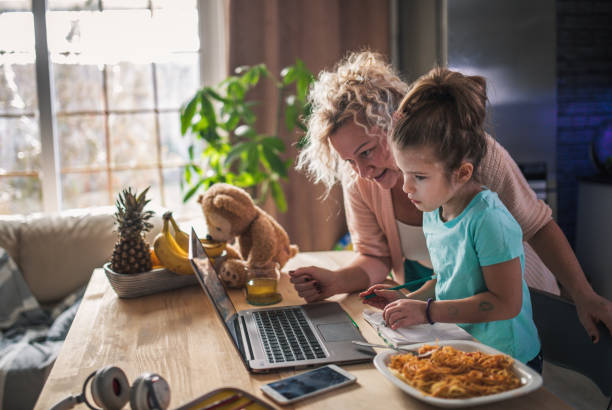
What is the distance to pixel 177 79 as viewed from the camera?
10.9 ft

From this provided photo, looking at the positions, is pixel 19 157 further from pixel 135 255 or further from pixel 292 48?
pixel 135 255

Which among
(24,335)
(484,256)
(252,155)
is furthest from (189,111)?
(484,256)

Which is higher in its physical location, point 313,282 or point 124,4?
point 124,4

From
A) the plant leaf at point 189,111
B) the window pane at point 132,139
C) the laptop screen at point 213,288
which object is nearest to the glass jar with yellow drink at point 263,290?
the laptop screen at point 213,288

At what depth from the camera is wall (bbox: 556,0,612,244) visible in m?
2.97

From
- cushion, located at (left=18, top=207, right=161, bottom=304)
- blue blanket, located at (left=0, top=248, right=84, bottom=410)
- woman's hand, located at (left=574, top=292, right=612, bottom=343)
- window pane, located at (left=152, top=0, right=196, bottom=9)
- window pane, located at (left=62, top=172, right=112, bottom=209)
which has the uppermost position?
window pane, located at (left=152, top=0, right=196, bottom=9)

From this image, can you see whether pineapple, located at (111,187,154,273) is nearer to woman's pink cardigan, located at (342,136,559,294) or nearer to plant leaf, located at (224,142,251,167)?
woman's pink cardigan, located at (342,136,559,294)

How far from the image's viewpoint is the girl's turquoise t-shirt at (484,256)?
1.05 metres

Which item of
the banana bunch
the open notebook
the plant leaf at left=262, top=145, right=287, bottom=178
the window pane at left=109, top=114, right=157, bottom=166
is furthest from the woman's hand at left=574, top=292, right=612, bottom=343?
the window pane at left=109, top=114, right=157, bottom=166

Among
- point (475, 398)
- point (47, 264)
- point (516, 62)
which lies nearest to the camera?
point (475, 398)

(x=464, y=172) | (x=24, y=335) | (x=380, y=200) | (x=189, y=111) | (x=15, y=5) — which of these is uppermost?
(x=15, y=5)

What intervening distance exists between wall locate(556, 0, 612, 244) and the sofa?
2.28 m

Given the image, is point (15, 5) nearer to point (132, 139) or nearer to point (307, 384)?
point (132, 139)

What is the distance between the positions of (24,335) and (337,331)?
1.74m
